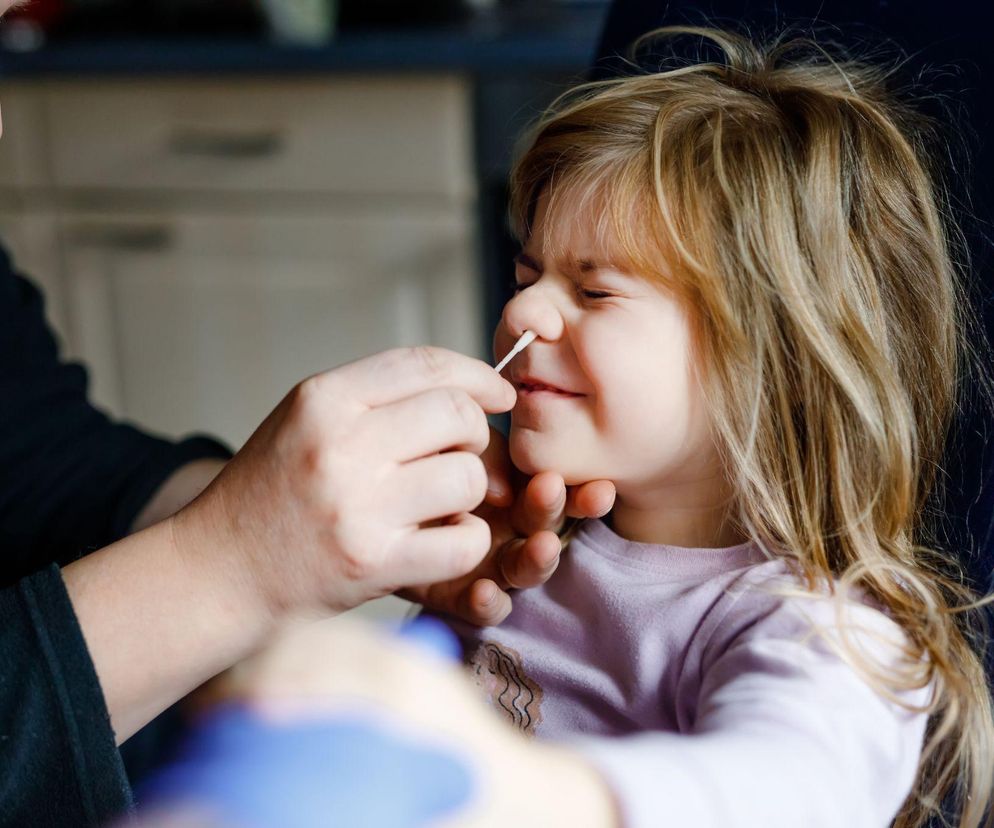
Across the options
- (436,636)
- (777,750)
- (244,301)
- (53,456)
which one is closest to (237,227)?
(244,301)

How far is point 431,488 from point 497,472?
17cm

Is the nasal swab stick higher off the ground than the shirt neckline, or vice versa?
the nasal swab stick

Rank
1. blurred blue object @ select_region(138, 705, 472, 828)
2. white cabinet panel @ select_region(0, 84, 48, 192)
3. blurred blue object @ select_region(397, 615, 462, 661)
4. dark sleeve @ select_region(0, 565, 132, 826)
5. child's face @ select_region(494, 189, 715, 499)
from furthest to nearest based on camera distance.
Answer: white cabinet panel @ select_region(0, 84, 48, 192) → blurred blue object @ select_region(397, 615, 462, 661) → child's face @ select_region(494, 189, 715, 499) → dark sleeve @ select_region(0, 565, 132, 826) → blurred blue object @ select_region(138, 705, 472, 828)

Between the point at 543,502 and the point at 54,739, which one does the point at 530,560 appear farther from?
the point at 54,739

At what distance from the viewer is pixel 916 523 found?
2.35 feet

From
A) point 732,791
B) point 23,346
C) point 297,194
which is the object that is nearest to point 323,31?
point 297,194

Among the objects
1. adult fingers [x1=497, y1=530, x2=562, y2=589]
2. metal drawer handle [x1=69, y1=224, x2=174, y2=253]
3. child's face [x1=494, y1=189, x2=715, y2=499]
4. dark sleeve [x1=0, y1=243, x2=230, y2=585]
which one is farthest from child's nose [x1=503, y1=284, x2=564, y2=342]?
metal drawer handle [x1=69, y1=224, x2=174, y2=253]

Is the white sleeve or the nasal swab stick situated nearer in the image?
the white sleeve

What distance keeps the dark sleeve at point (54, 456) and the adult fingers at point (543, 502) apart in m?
0.39

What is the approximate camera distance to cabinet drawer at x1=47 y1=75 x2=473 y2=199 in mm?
1706

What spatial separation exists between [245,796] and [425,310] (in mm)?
1379

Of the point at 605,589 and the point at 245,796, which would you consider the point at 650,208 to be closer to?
the point at 605,589

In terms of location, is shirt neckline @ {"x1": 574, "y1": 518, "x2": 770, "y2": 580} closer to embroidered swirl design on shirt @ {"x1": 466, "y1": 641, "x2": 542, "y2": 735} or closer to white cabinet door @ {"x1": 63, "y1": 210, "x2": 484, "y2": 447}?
embroidered swirl design on shirt @ {"x1": 466, "y1": 641, "x2": 542, "y2": 735}

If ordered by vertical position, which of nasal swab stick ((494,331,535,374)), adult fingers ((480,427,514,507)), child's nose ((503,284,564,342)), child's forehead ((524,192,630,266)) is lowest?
adult fingers ((480,427,514,507))
